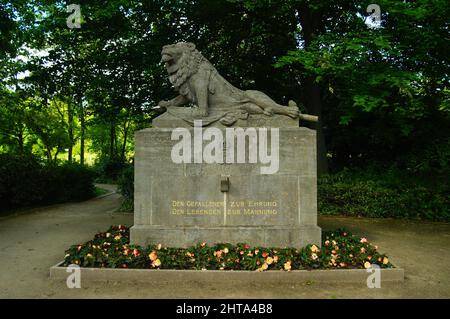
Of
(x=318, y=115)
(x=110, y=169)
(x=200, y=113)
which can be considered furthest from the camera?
(x=110, y=169)

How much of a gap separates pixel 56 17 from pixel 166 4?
389 centimetres

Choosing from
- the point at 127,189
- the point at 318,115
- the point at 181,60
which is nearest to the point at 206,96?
the point at 181,60

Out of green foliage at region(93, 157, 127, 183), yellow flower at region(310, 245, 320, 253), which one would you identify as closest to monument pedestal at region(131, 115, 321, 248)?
yellow flower at region(310, 245, 320, 253)

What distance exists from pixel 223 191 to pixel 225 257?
1.33 meters

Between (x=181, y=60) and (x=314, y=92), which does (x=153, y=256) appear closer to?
(x=181, y=60)

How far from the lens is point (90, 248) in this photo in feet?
23.0

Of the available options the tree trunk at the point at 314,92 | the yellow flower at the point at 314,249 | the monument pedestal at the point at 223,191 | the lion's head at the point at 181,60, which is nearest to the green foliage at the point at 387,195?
the tree trunk at the point at 314,92

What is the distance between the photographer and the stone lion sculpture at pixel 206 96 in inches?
305

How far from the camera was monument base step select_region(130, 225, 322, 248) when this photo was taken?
7.38 m

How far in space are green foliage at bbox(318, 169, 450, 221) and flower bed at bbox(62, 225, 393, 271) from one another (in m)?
6.49

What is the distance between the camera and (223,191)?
24.3ft

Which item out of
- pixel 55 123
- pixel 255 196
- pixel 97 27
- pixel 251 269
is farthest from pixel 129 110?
pixel 55 123

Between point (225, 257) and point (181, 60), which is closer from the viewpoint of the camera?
point (225, 257)

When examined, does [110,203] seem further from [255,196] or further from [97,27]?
[255,196]
